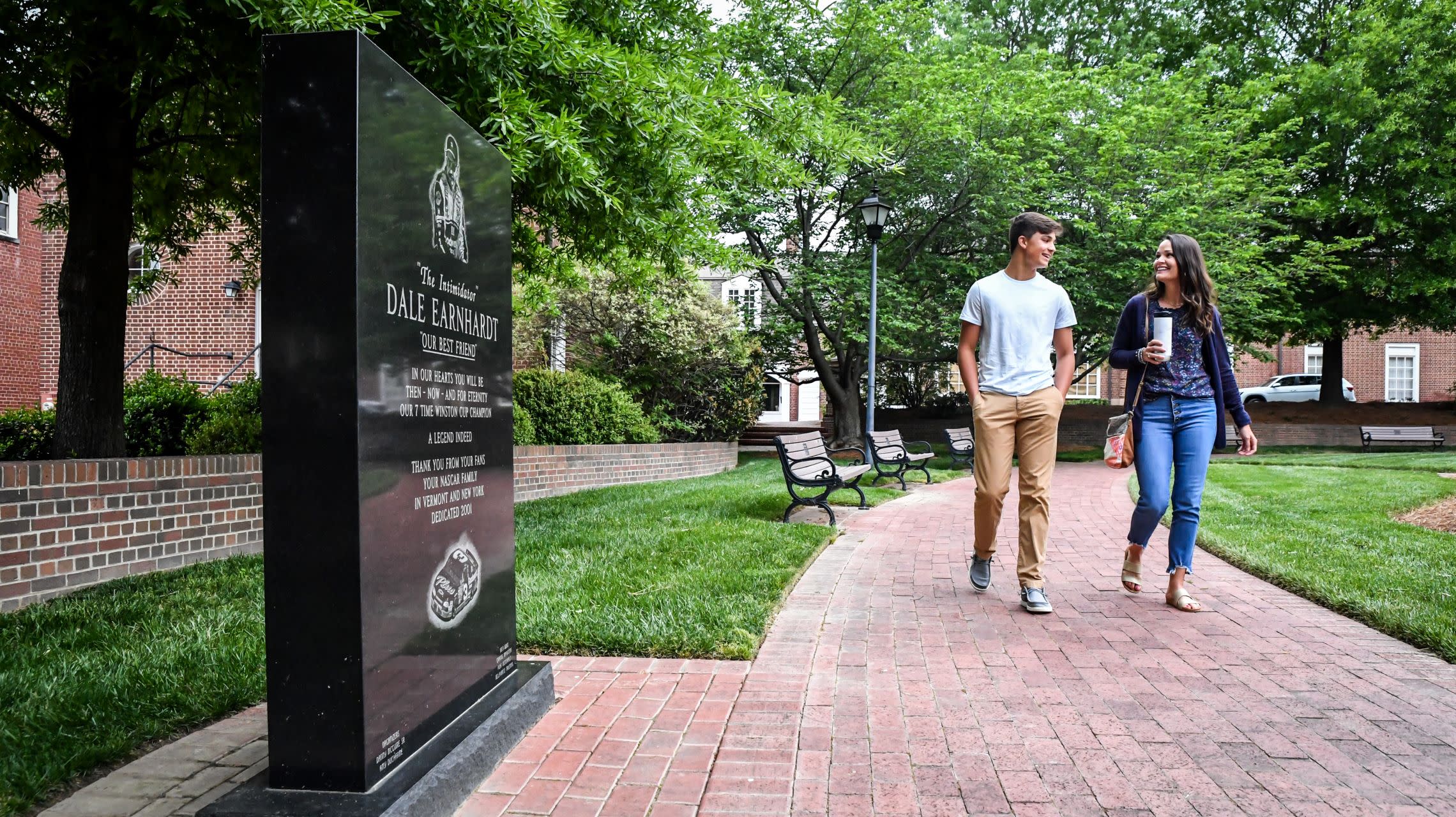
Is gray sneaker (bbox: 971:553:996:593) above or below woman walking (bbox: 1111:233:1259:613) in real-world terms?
below

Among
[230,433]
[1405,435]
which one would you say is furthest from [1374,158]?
[230,433]

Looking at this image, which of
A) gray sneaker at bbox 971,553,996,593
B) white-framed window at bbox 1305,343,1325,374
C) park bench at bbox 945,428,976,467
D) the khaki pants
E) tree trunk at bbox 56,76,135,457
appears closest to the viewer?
the khaki pants

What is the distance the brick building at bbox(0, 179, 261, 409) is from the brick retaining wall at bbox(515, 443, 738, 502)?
9112mm

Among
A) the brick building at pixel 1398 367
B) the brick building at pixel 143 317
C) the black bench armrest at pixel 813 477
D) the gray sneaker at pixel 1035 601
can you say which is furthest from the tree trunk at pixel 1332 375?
the gray sneaker at pixel 1035 601

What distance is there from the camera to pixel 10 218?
57.5ft

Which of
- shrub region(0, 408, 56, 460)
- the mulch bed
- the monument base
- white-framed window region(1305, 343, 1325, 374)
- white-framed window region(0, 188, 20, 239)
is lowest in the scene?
the mulch bed

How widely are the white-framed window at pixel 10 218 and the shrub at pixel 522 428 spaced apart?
13.3 m

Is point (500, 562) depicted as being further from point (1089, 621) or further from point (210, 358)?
point (210, 358)

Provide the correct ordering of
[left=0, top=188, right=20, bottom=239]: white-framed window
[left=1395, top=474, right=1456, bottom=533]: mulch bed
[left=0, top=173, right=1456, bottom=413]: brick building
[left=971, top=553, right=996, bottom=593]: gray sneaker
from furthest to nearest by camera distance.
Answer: [left=0, top=173, right=1456, bottom=413]: brick building, [left=0, top=188, right=20, bottom=239]: white-framed window, [left=1395, top=474, right=1456, bottom=533]: mulch bed, [left=971, top=553, right=996, bottom=593]: gray sneaker

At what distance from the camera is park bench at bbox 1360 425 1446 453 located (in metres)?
23.2

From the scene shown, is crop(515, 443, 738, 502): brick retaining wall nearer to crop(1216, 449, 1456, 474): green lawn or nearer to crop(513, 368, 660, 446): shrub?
crop(513, 368, 660, 446): shrub

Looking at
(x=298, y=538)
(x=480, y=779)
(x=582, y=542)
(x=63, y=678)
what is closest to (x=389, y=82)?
(x=298, y=538)

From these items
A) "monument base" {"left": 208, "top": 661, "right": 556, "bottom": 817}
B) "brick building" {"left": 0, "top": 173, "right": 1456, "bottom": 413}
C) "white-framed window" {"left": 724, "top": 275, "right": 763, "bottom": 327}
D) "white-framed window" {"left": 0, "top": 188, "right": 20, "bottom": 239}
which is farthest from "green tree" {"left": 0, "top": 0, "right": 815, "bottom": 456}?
"white-framed window" {"left": 0, "top": 188, "right": 20, "bottom": 239}

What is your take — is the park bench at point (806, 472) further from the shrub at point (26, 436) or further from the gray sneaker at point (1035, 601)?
the shrub at point (26, 436)
